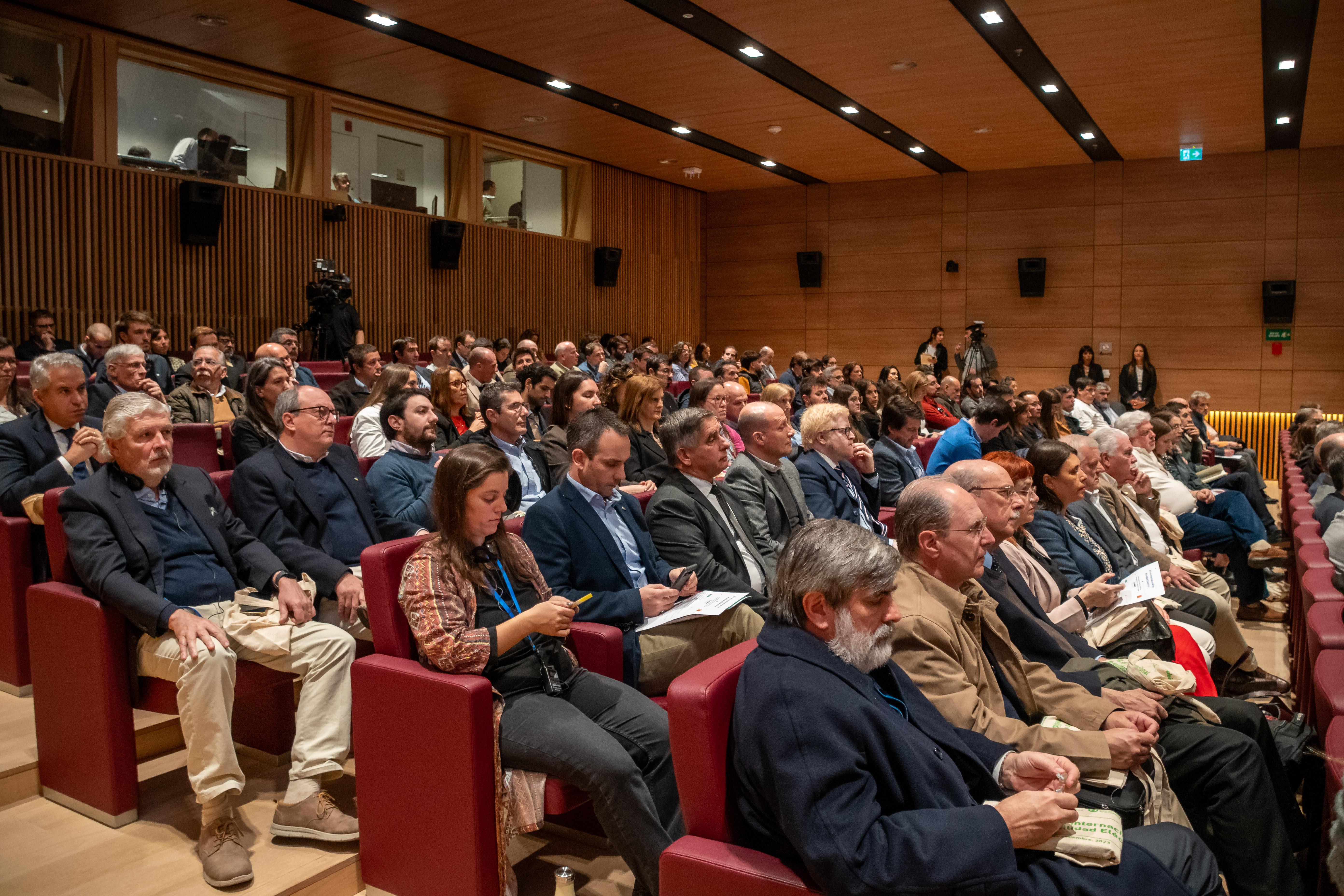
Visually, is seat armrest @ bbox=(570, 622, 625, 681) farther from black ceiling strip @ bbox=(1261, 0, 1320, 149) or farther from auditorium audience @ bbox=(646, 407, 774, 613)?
black ceiling strip @ bbox=(1261, 0, 1320, 149)

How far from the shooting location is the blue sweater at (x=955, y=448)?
5117mm

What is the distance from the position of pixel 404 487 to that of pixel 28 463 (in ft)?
4.23

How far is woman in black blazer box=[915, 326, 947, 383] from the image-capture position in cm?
1335

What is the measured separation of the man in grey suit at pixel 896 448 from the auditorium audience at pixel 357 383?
3164mm

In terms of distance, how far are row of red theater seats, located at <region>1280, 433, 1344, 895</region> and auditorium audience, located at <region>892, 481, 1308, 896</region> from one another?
14cm

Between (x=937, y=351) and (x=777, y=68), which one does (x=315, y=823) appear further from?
(x=937, y=351)

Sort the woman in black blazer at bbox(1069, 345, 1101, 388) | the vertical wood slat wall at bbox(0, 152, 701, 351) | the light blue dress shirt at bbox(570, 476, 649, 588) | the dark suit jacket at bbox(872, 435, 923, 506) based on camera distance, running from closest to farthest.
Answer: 1. the light blue dress shirt at bbox(570, 476, 649, 588)
2. the dark suit jacket at bbox(872, 435, 923, 506)
3. the vertical wood slat wall at bbox(0, 152, 701, 351)
4. the woman in black blazer at bbox(1069, 345, 1101, 388)

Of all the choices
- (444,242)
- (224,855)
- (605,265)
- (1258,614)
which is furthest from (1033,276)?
(224,855)

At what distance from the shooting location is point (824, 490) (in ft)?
12.9

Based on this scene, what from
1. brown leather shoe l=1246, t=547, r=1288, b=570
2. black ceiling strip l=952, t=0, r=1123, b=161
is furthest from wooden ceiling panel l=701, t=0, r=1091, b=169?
brown leather shoe l=1246, t=547, r=1288, b=570

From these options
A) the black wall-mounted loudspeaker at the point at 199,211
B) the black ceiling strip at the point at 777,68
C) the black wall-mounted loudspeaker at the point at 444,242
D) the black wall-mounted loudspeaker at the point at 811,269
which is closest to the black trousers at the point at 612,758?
the black ceiling strip at the point at 777,68

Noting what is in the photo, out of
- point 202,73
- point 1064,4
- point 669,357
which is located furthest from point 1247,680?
point 202,73

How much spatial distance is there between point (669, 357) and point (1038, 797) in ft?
27.6

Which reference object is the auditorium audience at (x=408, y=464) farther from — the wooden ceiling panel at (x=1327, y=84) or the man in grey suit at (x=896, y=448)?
the wooden ceiling panel at (x=1327, y=84)
